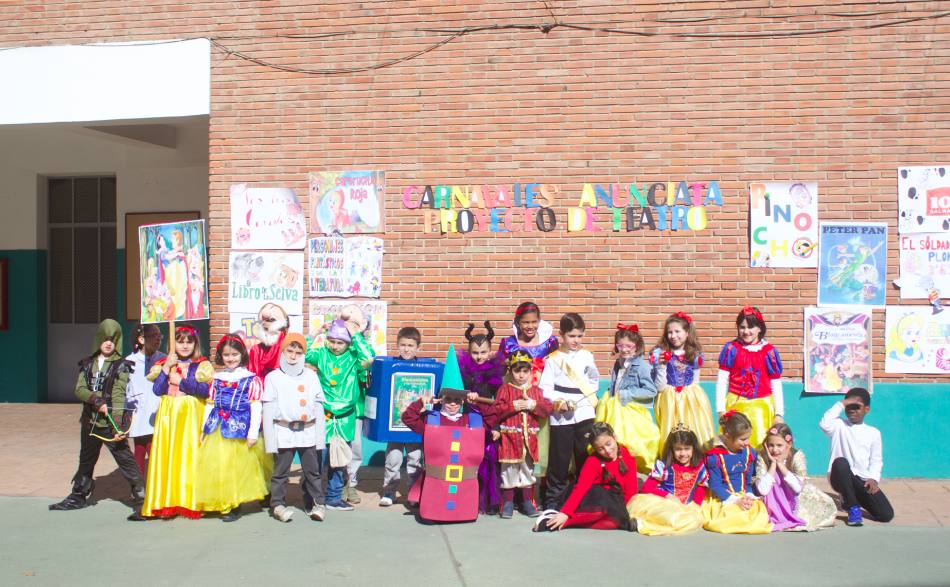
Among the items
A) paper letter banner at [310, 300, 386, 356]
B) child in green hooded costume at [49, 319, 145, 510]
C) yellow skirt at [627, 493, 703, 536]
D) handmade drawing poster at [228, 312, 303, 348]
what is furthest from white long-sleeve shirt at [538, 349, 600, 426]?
child in green hooded costume at [49, 319, 145, 510]

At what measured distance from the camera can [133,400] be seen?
7559 mm

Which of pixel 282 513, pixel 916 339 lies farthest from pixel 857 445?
pixel 282 513

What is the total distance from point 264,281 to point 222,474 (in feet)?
9.10

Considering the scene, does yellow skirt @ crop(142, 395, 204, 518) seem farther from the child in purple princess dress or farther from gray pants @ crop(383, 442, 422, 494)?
the child in purple princess dress

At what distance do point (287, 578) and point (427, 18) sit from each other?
5767mm

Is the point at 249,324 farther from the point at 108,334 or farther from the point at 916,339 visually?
the point at 916,339

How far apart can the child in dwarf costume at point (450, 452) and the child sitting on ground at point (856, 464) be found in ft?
9.16

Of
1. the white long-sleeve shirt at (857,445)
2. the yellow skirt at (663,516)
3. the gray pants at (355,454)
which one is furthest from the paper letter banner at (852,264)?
the gray pants at (355,454)

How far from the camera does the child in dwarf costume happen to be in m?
7.03

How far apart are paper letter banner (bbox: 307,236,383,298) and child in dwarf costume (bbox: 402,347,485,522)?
220cm

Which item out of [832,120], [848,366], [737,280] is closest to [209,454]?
[737,280]

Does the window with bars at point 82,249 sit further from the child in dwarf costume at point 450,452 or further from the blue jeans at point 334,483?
the child in dwarf costume at point 450,452

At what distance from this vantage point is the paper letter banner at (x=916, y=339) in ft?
28.5

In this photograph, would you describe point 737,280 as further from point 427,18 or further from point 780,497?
point 427,18
